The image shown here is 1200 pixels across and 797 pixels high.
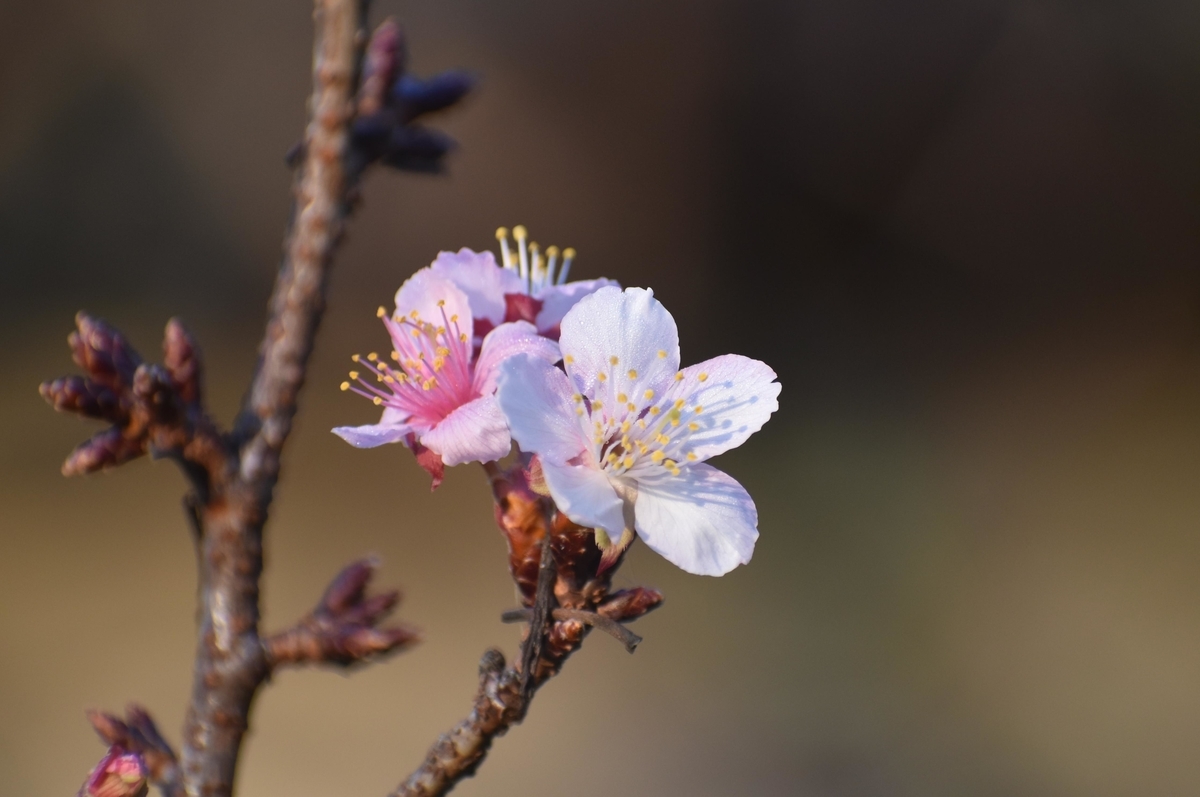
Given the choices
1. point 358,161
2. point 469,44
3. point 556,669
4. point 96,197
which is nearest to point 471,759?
point 556,669

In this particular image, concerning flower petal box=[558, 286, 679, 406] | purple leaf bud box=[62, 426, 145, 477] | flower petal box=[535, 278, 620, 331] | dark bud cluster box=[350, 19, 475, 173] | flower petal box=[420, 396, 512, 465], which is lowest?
purple leaf bud box=[62, 426, 145, 477]

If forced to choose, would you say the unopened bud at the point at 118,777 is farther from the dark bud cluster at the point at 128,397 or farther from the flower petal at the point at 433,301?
the flower petal at the point at 433,301

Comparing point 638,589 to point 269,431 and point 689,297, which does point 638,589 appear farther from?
point 689,297

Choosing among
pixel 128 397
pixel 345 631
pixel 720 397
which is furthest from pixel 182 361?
pixel 720 397

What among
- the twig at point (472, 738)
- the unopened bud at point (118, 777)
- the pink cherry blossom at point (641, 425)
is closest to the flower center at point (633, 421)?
the pink cherry blossom at point (641, 425)

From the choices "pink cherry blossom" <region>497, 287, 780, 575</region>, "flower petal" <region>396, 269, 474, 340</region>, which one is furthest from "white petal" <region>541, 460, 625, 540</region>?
"flower petal" <region>396, 269, 474, 340</region>

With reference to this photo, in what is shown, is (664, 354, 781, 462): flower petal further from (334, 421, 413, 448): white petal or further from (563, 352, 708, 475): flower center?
(334, 421, 413, 448): white petal

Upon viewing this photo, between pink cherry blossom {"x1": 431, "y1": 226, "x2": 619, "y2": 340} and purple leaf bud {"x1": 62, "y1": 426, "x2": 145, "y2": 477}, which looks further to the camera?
pink cherry blossom {"x1": 431, "y1": 226, "x2": 619, "y2": 340}

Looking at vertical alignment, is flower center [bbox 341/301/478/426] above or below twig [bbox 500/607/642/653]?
above
